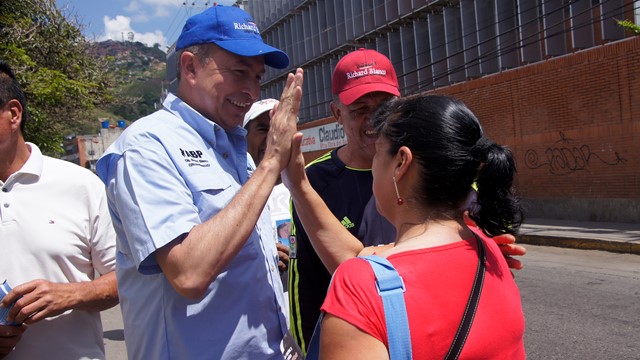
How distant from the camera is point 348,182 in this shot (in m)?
2.61

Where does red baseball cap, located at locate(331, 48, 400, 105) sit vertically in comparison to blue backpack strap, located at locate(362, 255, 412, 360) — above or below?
above

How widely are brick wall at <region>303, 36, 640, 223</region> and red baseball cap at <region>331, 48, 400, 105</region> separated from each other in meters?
11.8

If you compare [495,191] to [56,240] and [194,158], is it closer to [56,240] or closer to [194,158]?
[194,158]

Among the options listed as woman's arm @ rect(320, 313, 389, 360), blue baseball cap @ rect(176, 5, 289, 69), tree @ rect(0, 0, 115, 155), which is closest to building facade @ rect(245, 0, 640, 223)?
tree @ rect(0, 0, 115, 155)

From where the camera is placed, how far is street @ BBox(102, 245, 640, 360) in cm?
525

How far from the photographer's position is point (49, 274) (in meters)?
2.28

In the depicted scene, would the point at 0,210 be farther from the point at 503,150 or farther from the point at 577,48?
the point at 577,48

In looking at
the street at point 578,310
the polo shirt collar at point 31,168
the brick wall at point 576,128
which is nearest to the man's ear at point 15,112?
the polo shirt collar at point 31,168

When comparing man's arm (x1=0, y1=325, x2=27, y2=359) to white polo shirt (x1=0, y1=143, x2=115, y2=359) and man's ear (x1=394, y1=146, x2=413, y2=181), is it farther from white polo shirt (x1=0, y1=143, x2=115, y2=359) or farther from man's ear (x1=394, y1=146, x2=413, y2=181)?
man's ear (x1=394, y1=146, x2=413, y2=181)

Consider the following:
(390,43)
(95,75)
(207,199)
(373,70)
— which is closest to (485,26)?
(390,43)

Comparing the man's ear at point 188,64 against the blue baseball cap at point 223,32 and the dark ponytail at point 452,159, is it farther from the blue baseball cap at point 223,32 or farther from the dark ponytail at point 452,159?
the dark ponytail at point 452,159

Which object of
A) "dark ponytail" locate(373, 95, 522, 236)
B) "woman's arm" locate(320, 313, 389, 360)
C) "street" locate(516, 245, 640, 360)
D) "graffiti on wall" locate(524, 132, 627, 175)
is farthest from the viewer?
"graffiti on wall" locate(524, 132, 627, 175)

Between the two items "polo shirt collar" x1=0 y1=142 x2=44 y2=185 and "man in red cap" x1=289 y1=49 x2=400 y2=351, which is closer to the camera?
"polo shirt collar" x1=0 y1=142 x2=44 y2=185

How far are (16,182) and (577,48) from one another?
15.8 m
